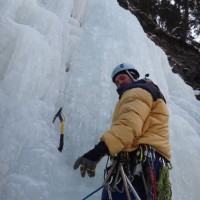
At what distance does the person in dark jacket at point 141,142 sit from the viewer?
261 cm

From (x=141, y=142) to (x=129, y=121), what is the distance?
0.22 m

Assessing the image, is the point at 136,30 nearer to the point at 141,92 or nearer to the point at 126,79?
the point at 126,79

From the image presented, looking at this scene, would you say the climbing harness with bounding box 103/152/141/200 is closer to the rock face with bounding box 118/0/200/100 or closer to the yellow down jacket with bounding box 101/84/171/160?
the yellow down jacket with bounding box 101/84/171/160

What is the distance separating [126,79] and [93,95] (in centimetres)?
127

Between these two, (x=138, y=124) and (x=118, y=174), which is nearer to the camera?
(x=138, y=124)

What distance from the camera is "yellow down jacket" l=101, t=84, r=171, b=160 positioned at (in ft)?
8.58

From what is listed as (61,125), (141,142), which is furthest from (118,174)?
(61,125)

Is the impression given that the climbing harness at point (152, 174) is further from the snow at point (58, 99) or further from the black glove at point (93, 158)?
the snow at point (58, 99)

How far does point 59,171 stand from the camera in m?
3.62

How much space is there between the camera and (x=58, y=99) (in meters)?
4.36

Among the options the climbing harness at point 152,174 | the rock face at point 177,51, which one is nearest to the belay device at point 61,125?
the climbing harness at point 152,174

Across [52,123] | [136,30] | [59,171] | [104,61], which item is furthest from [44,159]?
[136,30]

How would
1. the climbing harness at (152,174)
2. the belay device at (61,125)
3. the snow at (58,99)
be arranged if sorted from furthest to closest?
the belay device at (61,125), the snow at (58,99), the climbing harness at (152,174)

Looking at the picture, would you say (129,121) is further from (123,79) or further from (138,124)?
(123,79)
